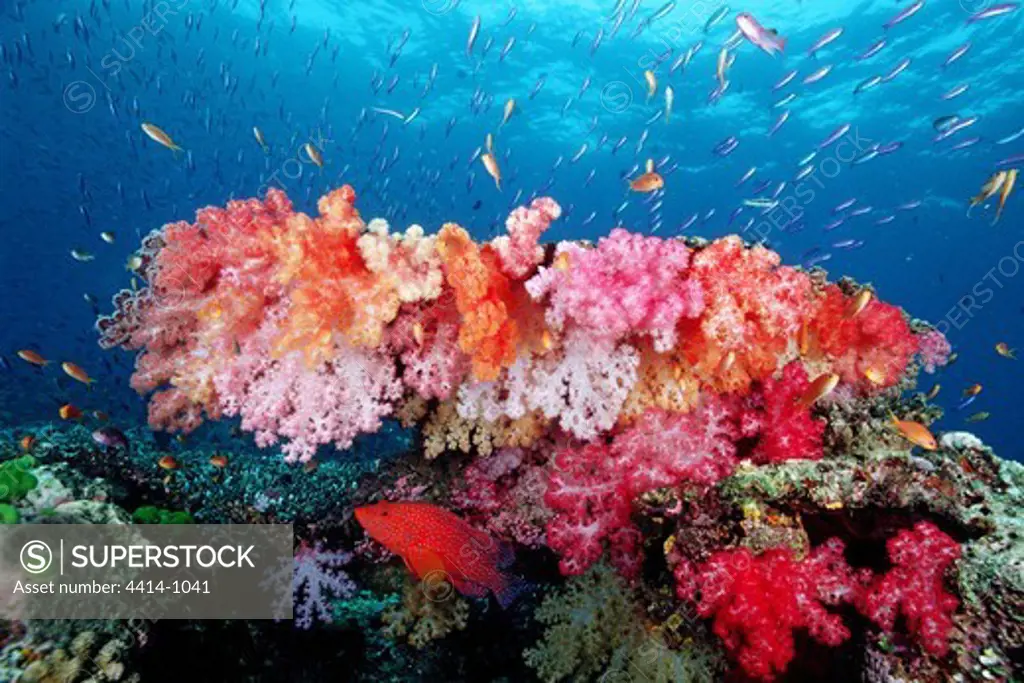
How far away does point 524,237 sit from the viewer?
145 inches

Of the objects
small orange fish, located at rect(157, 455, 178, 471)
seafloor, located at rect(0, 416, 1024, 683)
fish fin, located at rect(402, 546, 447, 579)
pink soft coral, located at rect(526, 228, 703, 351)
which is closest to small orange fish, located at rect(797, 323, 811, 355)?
seafloor, located at rect(0, 416, 1024, 683)

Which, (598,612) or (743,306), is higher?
(743,306)

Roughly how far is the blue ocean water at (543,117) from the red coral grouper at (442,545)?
12156mm

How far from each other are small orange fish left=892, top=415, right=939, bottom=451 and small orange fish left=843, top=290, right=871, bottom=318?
80 centimetres

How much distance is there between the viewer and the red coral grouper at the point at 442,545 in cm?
371

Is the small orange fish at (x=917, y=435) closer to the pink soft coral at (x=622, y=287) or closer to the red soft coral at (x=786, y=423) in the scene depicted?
the red soft coral at (x=786, y=423)

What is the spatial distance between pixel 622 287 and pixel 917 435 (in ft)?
7.09

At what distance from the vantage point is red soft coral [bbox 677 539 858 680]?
3125mm

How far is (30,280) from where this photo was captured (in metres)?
54.8

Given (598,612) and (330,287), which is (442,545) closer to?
(598,612)

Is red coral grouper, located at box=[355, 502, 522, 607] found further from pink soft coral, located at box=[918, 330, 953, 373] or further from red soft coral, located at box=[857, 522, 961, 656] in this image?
pink soft coral, located at box=[918, 330, 953, 373]

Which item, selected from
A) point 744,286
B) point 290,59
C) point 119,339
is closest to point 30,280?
point 290,59

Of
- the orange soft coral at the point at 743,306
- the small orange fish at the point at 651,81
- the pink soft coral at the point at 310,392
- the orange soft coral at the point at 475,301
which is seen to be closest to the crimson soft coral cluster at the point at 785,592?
the orange soft coral at the point at 743,306

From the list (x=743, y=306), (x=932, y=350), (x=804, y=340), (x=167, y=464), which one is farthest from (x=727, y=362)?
(x=167, y=464)
